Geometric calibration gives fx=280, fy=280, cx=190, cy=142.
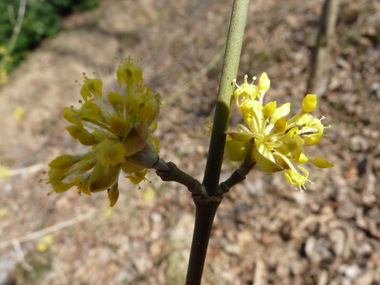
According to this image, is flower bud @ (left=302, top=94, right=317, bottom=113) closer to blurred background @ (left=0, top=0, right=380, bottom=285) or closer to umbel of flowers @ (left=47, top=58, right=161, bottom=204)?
umbel of flowers @ (left=47, top=58, right=161, bottom=204)

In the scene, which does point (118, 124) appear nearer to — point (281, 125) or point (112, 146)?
point (112, 146)

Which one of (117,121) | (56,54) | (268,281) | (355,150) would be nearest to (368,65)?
(355,150)

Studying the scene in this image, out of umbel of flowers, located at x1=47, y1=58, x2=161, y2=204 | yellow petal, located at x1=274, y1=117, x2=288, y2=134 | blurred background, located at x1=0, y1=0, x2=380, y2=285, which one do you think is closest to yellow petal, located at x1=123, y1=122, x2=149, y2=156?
umbel of flowers, located at x1=47, y1=58, x2=161, y2=204

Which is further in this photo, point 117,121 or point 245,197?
point 245,197

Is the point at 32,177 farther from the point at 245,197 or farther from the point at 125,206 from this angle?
the point at 245,197

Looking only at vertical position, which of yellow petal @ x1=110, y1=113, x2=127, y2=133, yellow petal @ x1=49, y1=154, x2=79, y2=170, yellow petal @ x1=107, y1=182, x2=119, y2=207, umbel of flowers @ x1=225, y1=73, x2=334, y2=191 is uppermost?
umbel of flowers @ x1=225, y1=73, x2=334, y2=191

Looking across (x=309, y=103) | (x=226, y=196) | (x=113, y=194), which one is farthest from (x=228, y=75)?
(x=226, y=196)
